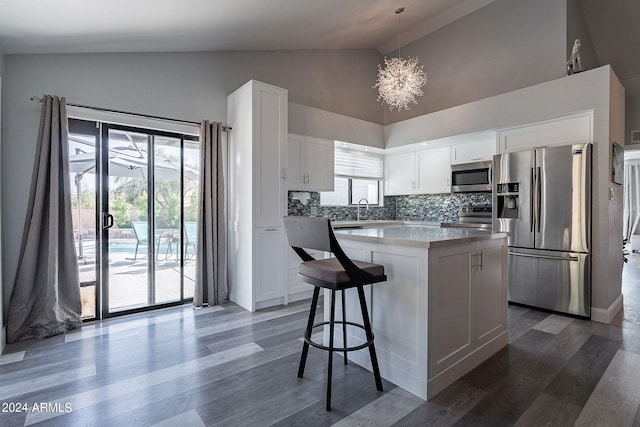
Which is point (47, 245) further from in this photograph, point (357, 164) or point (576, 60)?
point (576, 60)

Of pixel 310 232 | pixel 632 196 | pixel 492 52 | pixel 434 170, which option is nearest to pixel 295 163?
pixel 434 170

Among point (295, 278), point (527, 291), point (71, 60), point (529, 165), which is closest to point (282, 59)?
point (71, 60)

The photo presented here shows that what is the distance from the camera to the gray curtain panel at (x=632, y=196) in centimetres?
838

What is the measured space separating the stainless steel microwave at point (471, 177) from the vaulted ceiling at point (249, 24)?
A: 2.44 meters

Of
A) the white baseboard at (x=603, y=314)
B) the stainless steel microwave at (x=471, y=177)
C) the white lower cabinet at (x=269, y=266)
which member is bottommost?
the white baseboard at (x=603, y=314)

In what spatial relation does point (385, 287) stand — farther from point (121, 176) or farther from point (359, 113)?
point (359, 113)

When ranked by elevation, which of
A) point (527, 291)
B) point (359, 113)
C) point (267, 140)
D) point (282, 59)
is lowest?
point (527, 291)

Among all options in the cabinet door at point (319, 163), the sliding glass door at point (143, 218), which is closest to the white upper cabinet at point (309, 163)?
the cabinet door at point (319, 163)

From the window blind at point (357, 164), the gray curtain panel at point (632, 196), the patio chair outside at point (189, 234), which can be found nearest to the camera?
the patio chair outside at point (189, 234)

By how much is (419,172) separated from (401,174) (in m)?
0.36

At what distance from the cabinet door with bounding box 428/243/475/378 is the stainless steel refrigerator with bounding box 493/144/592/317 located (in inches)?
76.5

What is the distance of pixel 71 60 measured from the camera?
9.95 ft

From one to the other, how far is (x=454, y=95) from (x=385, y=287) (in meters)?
4.24

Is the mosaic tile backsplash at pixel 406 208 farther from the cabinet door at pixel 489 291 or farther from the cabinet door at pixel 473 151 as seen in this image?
the cabinet door at pixel 489 291
